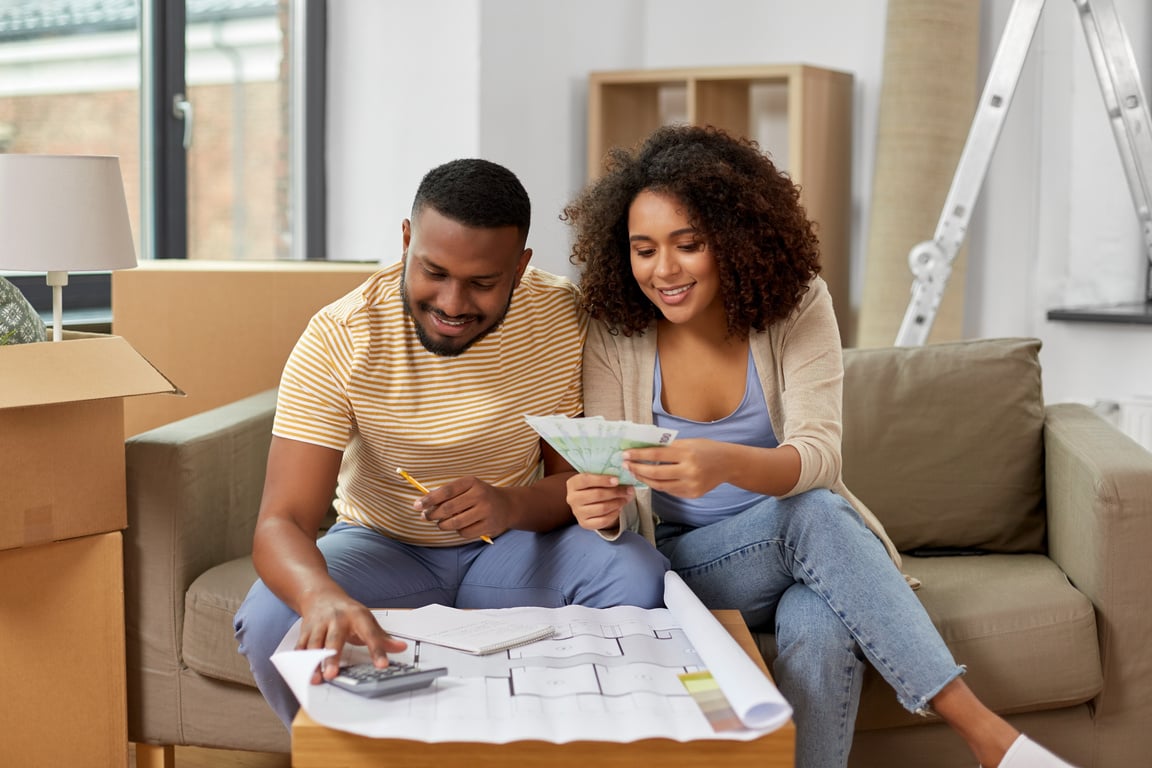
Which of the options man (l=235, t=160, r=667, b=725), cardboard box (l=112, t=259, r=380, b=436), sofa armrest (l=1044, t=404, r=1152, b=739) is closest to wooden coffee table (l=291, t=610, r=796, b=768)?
man (l=235, t=160, r=667, b=725)

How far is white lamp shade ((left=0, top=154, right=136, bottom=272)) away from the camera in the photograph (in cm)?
194

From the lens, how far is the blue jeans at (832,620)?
5.03 ft

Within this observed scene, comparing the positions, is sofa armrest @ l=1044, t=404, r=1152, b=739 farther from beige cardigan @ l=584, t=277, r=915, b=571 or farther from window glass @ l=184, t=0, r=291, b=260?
window glass @ l=184, t=0, r=291, b=260

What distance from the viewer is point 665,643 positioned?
1.42 meters

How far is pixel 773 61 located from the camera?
3.68m

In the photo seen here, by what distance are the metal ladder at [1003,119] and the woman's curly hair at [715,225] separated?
0.91 metres

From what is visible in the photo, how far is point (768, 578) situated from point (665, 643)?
308 mm

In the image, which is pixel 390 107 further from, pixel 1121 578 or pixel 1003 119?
pixel 1121 578

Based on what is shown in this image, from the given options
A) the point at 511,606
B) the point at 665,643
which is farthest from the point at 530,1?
the point at 665,643

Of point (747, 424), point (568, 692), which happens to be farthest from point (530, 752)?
point (747, 424)

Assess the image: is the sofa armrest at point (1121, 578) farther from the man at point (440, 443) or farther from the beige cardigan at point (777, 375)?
the man at point (440, 443)

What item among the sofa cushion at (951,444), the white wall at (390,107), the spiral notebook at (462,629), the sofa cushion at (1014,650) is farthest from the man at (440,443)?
the white wall at (390,107)

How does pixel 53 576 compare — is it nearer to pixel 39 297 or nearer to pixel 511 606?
pixel 511 606

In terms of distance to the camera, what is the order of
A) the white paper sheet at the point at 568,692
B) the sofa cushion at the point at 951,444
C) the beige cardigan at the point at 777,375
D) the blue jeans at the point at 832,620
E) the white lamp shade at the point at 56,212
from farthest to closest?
the sofa cushion at the point at 951,444
the white lamp shade at the point at 56,212
the beige cardigan at the point at 777,375
the blue jeans at the point at 832,620
the white paper sheet at the point at 568,692
